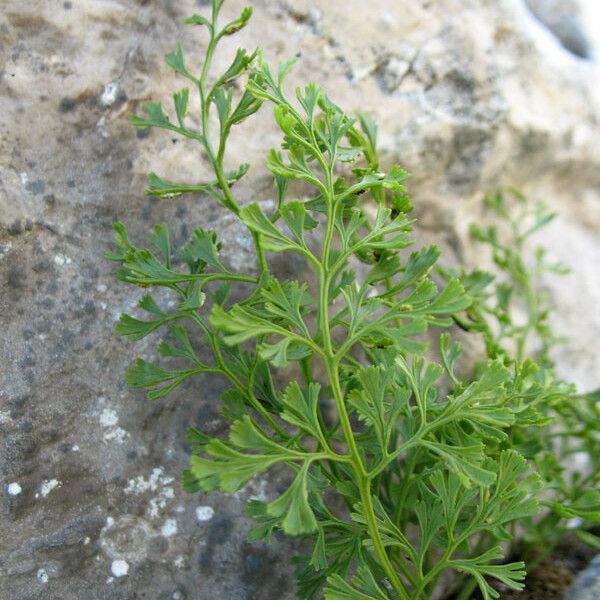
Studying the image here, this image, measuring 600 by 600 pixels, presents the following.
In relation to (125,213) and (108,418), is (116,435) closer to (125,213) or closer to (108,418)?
(108,418)

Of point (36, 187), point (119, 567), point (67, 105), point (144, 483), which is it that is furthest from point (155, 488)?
point (67, 105)

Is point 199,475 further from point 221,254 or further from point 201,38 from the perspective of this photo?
point 201,38

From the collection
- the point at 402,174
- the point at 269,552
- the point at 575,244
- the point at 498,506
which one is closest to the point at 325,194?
the point at 402,174

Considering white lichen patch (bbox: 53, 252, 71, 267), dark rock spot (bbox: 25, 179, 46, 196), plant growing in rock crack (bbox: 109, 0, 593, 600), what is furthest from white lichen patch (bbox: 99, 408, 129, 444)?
dark rock spot (bbox: 25, 179, 46, 196)

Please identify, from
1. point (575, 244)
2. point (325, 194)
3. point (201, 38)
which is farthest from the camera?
point (575, 244)

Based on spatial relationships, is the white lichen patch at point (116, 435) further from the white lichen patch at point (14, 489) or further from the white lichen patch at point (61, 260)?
the white lichen patch at point (61, 260)

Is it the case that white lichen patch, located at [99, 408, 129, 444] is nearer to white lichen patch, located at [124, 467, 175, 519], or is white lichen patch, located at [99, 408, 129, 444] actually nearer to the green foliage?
white lichen patch, located at [124, 467, 175, 519]

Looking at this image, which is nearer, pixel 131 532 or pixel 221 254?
pixel 131 532

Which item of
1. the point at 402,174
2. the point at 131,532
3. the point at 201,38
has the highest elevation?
the point at 402,174
